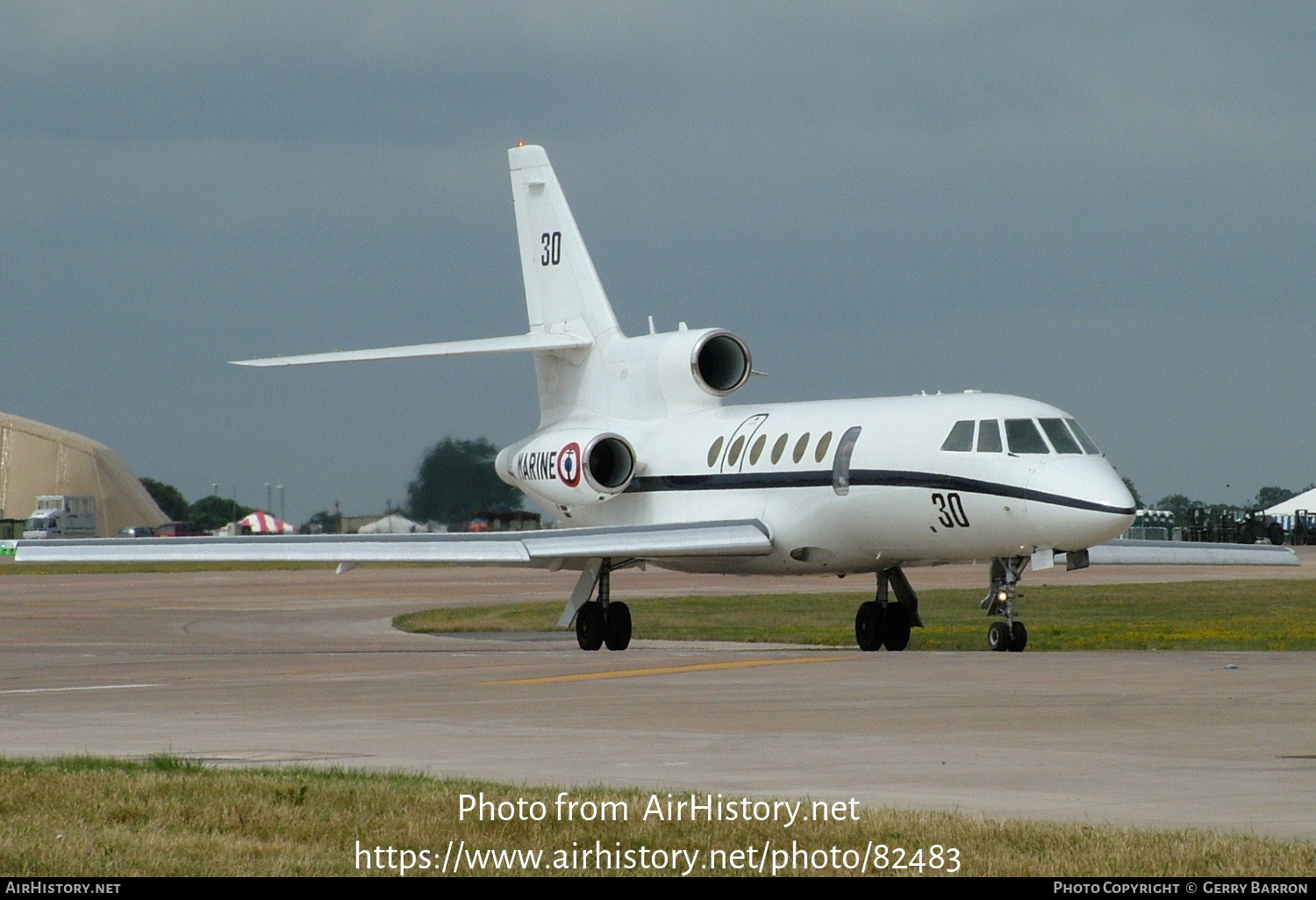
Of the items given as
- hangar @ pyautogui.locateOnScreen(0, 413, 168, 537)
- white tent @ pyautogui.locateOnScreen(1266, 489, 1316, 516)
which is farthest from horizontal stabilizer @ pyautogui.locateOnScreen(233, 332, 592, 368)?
hangar @ pyautogui.locateOnScreen(0, 413, 168, 537)

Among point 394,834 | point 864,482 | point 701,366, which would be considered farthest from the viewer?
point 701,366

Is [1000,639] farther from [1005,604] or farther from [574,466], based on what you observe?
Answer: [574,466]

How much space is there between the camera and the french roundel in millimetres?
30531

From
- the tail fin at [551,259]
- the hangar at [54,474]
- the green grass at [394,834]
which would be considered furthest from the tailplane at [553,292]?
the hangar at [54,474]

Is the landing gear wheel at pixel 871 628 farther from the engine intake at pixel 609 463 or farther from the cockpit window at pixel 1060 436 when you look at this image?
the engine intake at pixel 609 463

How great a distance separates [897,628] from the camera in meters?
27.4

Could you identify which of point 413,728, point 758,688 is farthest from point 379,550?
point 413,728

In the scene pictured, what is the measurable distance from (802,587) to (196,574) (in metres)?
27.3

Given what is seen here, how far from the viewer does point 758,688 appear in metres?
17.5

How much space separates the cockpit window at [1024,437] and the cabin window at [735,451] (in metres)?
4.85

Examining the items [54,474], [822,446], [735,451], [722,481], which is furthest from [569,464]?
[54,474]

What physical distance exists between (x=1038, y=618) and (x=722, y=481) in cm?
860
